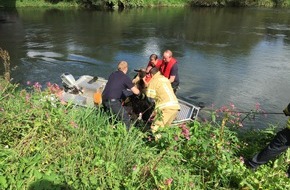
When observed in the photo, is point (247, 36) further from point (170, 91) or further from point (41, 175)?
point (41, 175)

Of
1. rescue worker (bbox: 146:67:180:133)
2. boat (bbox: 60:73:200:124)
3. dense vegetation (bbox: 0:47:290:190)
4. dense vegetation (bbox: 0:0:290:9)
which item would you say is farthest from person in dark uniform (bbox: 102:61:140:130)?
dense vegetation (bbox: 0:0:290:9)

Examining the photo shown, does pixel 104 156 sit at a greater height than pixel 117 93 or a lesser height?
lesser

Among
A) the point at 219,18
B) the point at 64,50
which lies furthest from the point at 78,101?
the point at 219,18

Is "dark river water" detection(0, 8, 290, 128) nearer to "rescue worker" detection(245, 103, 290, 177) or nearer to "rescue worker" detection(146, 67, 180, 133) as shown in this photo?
"rescue worker" detection(146, 67, 180, 133)

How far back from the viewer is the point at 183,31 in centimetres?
2172

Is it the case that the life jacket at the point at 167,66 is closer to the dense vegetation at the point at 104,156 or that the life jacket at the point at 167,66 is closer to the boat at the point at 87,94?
the boat at the point at 87,94

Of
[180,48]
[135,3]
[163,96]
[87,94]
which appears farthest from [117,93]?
[135,3]

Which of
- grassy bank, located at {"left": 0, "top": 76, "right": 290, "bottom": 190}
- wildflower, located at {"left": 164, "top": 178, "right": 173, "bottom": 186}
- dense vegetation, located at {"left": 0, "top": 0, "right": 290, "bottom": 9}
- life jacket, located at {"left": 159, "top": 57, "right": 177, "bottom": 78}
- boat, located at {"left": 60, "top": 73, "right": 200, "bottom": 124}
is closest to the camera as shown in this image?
wildflower, located at {"left": 164, "top": 178, "right": 173, "bottom": 186}

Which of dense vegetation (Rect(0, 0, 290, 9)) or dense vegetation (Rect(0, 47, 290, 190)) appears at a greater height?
dense vegetation (Rect(0, 0, 290, 9))

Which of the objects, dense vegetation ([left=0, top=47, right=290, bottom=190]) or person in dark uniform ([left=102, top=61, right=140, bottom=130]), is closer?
dense vegetation ([left=0, top=47, right=290, bottom=190])

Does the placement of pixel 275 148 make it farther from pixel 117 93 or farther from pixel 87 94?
pixel 87 94

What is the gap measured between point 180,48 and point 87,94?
33.3 ft

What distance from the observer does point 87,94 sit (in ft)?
24.9

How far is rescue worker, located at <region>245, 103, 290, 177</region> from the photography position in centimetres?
436
